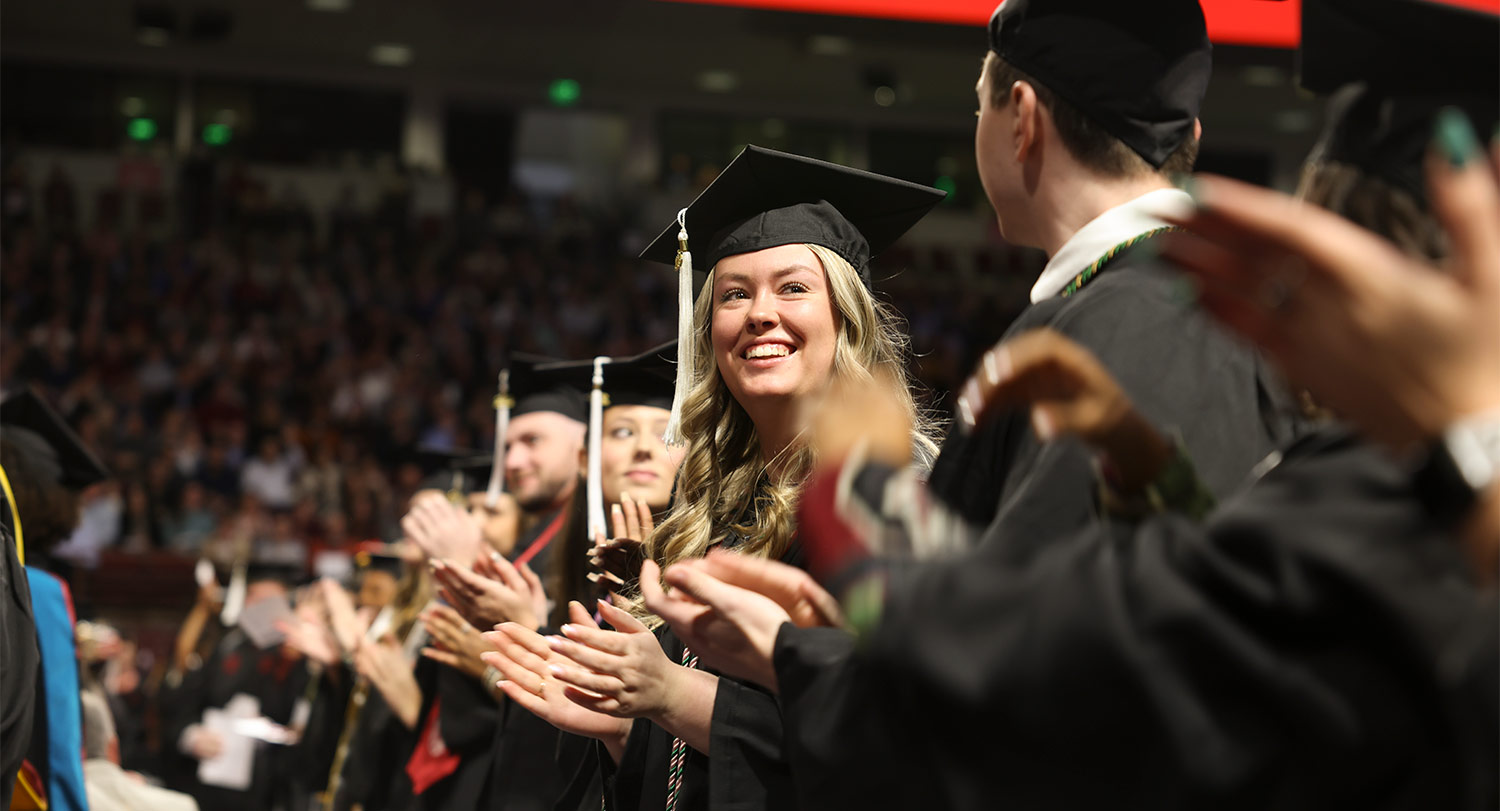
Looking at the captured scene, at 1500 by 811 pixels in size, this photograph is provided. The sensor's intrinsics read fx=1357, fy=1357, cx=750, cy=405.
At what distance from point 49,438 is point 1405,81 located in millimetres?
4583

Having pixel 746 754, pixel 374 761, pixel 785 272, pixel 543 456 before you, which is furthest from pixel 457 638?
pixel 746 754

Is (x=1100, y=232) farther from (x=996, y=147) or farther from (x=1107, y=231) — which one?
(x=996, y=147)

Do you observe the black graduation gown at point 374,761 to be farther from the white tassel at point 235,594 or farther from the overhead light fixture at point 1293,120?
the overhead light fixture at point 1293,120

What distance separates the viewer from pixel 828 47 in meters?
18.7

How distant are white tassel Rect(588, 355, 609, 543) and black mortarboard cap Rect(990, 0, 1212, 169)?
200 cm

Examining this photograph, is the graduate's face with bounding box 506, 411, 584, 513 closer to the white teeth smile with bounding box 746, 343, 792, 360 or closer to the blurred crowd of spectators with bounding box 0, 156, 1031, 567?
the white teeth smile with bounding box 746, 343, 792, 360

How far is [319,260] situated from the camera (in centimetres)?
1864

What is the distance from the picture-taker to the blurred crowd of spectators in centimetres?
1366

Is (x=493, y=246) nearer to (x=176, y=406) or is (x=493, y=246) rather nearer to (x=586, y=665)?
(x=176, y=406)

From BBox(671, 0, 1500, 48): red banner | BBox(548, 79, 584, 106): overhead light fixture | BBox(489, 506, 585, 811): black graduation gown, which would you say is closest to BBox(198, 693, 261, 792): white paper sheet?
BBox(489, 506, 585, 811): black graduation gown

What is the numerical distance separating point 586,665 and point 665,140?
19850 mm

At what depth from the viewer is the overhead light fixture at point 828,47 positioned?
18.4 m

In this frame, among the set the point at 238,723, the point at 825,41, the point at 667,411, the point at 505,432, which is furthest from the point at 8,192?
the point at 667,411

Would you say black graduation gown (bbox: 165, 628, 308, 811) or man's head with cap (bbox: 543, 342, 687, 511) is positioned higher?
man's head with cap (bbox: 543, 342, 687, 511)
